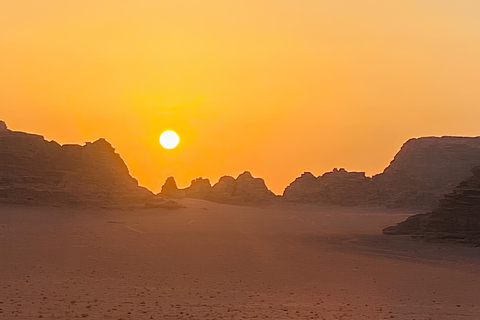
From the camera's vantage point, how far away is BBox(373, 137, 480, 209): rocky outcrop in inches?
3253

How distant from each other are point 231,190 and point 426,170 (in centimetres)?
3138

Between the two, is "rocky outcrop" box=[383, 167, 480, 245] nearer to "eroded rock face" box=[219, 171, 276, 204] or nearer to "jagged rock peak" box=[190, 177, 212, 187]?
"eroded rock face" box=[219, 171, 276, 204]

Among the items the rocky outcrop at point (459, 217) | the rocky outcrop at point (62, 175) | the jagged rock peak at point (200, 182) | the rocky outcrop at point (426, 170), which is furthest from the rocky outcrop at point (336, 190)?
the rocky outcrop at point (459, 217)

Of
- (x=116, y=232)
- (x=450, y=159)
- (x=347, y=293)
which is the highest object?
(x=450, y=159)

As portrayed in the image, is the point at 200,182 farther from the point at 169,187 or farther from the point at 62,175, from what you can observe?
the point at 62,175

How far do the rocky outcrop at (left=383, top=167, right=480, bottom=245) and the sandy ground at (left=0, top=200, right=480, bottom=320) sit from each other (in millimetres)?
1783

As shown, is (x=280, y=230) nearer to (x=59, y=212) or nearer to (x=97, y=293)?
(x=59, y=212)

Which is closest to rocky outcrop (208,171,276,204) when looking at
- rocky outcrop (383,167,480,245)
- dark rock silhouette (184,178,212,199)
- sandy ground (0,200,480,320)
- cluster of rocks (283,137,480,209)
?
dark rock silhouette (184,178,212,199)

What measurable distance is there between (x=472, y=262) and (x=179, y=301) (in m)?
17.2

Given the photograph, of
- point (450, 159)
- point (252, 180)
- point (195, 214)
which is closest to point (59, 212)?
point (195, 214)

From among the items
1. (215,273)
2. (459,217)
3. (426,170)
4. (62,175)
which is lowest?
(215,273)

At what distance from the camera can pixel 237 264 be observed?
2506cm

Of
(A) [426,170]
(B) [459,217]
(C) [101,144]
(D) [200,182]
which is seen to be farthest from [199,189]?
(B) [459,217]

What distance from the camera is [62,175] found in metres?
46.3
